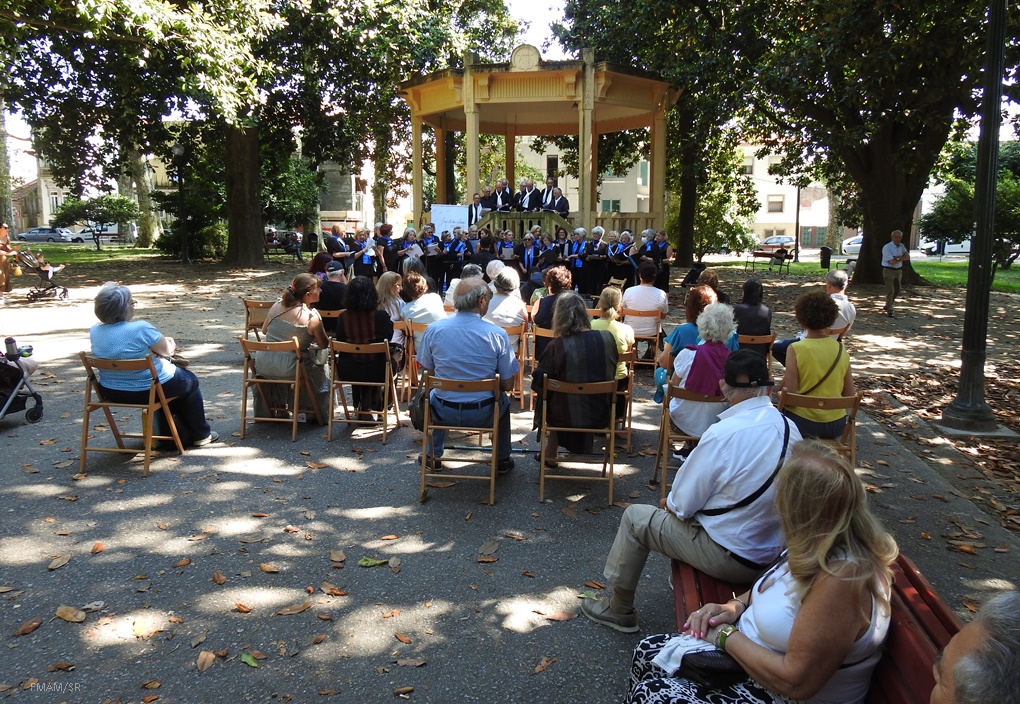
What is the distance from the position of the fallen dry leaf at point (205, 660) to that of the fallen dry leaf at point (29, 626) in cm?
87

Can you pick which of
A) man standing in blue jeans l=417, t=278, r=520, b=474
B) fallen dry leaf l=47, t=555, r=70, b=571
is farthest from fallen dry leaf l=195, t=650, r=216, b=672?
man standing in blue jeans l=417, t=278, r=520, b=474

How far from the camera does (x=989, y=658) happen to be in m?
1.64

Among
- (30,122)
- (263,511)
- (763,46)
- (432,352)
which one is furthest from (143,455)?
(30,122)

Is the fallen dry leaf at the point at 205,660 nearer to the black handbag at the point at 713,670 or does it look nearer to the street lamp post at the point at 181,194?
the black handbag at the point at 713,670

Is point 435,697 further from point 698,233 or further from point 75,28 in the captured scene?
point 698,233

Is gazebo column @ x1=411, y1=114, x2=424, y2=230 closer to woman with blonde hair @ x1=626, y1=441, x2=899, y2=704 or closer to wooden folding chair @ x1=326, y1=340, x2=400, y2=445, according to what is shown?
wooden folding chair @ x1=326, y1=340, x2=400, y2=445

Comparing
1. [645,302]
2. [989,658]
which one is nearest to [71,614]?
[989,658]

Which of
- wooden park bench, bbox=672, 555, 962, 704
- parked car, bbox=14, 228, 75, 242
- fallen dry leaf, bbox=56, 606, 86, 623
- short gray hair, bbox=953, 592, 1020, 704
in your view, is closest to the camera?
short gray hair, bbox=953, 592, 1020, 704

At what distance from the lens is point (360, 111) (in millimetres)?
24406

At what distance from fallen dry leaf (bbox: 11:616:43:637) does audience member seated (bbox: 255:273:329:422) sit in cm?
290

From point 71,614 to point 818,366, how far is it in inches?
174

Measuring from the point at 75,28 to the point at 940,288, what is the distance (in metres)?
19.6

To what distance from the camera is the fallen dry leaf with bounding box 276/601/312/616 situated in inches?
148

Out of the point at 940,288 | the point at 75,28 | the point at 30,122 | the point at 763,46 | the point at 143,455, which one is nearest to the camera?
the point at 143,455
